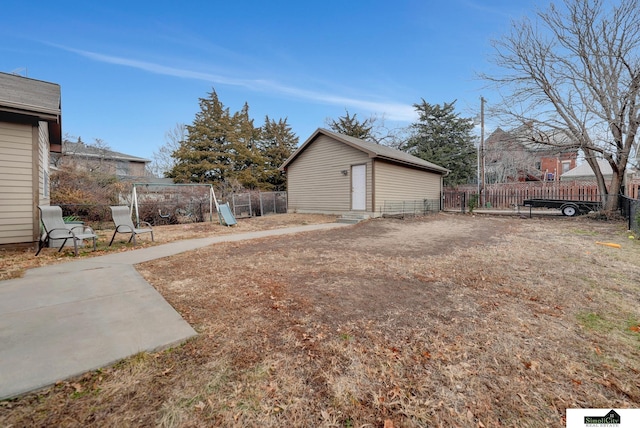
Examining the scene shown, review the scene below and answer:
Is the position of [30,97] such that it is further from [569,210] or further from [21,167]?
[569,210]

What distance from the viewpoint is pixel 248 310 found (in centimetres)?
305

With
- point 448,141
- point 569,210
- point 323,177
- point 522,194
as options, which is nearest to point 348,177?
point 323,177

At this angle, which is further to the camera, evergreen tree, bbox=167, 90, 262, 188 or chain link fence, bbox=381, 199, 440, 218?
evergreen tree, bbox=167, 90, 262, 188

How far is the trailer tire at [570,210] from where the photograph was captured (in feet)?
46.0

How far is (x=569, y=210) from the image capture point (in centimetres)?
1421

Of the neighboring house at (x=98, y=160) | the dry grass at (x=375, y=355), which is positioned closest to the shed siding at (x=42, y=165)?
the dry grass at (x=375, y=355)

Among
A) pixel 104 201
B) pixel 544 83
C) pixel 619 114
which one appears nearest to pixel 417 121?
pixel 544 83

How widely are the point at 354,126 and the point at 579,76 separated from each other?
1909cm

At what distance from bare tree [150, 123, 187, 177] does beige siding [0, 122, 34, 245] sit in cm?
2639

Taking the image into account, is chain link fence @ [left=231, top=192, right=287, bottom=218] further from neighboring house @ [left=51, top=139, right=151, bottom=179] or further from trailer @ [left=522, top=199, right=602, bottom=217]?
trailer @ [left=522, top=199, right=602, bottom=217]

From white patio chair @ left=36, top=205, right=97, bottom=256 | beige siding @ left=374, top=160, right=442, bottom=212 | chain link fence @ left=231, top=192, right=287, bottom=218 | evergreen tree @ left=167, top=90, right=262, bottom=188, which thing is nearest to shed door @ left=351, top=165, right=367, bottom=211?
beige siding @ left=374, top=160, right=442, bottom=212

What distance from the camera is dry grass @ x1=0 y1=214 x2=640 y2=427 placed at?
1.64 meters

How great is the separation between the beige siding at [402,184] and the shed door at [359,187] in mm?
594

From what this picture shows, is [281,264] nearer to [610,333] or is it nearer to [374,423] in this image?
[374,423]
